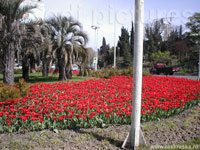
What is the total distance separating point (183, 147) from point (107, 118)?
1635 millimetres

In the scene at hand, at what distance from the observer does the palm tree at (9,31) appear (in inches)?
366

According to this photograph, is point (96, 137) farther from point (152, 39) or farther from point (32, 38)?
point (152, 39)

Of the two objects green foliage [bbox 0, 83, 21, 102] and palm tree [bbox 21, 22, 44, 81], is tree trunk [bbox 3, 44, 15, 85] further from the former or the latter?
green foliage [bbox 0, 83, 21, 102]

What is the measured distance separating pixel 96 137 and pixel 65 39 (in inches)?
404

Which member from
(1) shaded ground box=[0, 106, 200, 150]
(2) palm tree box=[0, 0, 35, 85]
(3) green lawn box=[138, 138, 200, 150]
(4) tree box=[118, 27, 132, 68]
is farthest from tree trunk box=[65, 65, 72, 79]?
(4) tree box=[118, 27, 132, 68]

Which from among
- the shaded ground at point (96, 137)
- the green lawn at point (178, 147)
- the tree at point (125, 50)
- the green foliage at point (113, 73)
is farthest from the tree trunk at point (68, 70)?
the tree at point (125, 50)

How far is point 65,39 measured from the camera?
43.1 feet

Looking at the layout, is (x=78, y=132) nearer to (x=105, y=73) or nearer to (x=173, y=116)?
(x=173, y=116)

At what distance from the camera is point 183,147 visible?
336 centimetres

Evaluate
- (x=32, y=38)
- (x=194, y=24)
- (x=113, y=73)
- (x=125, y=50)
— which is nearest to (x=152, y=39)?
(x=125, y=50)

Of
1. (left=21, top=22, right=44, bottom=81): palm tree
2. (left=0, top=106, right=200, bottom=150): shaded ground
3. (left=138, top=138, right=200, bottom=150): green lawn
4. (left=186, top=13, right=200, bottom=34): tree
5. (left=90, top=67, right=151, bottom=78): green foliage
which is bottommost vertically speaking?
(left=138, top=138, right=200, bottom=150): green lawn

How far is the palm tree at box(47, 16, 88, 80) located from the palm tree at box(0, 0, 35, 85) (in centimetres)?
326

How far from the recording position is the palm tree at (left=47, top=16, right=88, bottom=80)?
1262 centimetres

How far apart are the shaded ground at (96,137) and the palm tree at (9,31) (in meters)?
6.48
